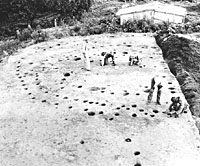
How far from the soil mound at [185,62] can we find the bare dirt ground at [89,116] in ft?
1.92

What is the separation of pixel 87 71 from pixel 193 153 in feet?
32.7

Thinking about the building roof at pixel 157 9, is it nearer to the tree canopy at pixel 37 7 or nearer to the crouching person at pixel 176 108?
the tree canopy at pixel 37 7

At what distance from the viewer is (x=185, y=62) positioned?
71.6ft

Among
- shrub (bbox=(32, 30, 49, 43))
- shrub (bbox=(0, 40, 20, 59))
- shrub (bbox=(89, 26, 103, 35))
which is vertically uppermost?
shrub (bbox=(89, 26, 103, 35))

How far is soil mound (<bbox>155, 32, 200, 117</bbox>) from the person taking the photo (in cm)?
1855

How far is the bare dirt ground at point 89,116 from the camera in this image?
14.1 meters

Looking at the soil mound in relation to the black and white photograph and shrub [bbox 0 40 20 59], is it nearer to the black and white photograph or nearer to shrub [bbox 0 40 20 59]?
the black and white photograph

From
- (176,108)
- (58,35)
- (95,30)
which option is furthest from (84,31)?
(176,108)

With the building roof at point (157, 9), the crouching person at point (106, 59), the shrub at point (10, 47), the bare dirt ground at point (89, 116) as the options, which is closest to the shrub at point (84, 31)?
the building roof at point (157, 9)

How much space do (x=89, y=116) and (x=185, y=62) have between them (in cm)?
876

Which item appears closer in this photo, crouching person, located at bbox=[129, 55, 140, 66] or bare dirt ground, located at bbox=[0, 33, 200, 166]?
bare dirt ground, located at bbox=[0, 33, 200, 166]

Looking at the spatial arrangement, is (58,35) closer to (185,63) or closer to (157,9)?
(157,9)

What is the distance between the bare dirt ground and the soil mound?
1.92ft

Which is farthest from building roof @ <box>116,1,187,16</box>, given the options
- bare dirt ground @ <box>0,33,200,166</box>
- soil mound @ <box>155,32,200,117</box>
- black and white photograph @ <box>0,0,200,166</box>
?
bare dirt ground @ <box>0,33,200,166</box>
